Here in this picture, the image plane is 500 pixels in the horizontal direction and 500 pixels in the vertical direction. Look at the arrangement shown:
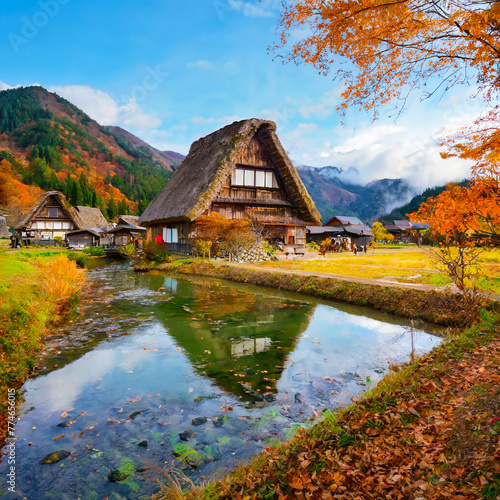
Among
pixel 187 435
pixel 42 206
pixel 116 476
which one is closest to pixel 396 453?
pixel 187 435

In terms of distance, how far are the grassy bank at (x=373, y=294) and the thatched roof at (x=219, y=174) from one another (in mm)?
6856

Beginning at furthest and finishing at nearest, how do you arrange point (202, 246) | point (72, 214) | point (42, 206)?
point (72, 214) → point (42, 206) → point (202, 246)

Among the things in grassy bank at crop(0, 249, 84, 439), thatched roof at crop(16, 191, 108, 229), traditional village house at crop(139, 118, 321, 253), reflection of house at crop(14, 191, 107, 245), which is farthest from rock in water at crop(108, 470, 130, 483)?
thatched roof at crop(16, 191, 108, 229)

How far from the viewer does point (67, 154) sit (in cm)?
10588

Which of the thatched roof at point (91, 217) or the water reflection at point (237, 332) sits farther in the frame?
the thatched roof at point (91, 217)

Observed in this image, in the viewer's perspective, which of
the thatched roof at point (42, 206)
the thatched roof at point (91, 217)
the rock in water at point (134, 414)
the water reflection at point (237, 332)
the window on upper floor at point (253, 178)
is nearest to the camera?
the rock in water at point (134, 414)

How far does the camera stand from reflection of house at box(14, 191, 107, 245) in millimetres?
38906

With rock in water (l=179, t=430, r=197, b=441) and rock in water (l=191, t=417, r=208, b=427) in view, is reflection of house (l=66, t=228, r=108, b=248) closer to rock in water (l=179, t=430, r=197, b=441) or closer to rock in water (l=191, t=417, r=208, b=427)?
rock in water (l=191, t=417, r=208, b=427)

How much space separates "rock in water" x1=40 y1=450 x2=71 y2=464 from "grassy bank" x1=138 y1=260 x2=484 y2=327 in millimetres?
8108

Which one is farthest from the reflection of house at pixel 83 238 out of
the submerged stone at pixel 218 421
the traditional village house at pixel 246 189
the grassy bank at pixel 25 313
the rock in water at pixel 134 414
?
the submerged stone at pixel 218 421

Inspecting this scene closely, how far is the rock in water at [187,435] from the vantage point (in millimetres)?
3789

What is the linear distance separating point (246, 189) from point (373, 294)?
1613 centimetres

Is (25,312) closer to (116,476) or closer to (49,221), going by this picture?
(116,476)

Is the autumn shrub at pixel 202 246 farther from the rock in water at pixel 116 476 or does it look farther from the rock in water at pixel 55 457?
the rock in water at pixel 116 476
